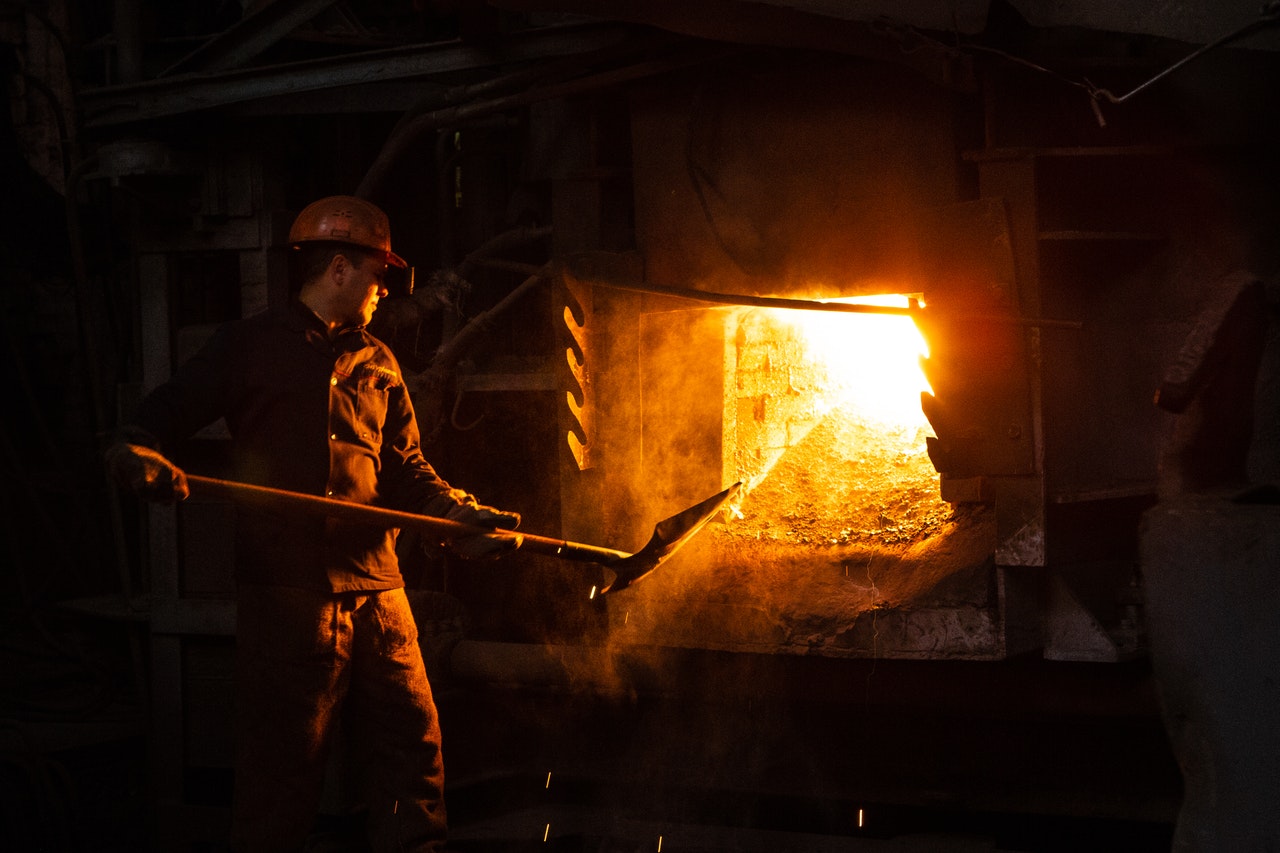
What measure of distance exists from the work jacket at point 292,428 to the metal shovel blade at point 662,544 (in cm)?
78

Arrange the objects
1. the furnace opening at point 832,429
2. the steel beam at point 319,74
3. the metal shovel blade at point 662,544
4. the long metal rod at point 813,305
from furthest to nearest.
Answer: the steel beam at point 319,74, the furnace opening at point 832,429, the metal shovel blade at point 662,544, the long metal rod at point 813,305

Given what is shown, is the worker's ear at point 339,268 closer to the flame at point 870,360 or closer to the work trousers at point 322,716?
the work trousers at point 322,716

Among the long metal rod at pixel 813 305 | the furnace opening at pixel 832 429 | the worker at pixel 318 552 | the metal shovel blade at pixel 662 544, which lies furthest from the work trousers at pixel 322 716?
the furnace opening at pixel 832 429

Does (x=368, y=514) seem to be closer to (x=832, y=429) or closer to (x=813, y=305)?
(x=813, y=305)

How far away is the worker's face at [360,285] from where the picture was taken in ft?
12.5

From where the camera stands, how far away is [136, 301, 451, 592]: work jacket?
3613 millimetres

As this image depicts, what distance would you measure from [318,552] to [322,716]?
0.47 m

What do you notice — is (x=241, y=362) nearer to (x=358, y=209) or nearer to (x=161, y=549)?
(x=358, y=209)

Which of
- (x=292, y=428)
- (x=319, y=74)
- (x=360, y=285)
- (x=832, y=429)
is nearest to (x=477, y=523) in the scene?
(x=292, y=428)

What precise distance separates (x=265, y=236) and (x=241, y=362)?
1.67 metres

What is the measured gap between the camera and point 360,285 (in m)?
3.83

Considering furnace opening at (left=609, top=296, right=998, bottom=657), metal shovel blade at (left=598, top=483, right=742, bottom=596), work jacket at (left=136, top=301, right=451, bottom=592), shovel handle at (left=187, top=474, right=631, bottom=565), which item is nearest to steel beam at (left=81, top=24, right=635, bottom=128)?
furnace opening at (left=609, top=296, right=998, bottom=657)

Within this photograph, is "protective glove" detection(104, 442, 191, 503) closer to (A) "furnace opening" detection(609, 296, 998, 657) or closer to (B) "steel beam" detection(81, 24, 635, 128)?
(A) "furnace opening" detection(609, 296, 998, 657)

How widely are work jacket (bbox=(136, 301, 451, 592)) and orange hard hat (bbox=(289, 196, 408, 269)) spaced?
0.22 meters
